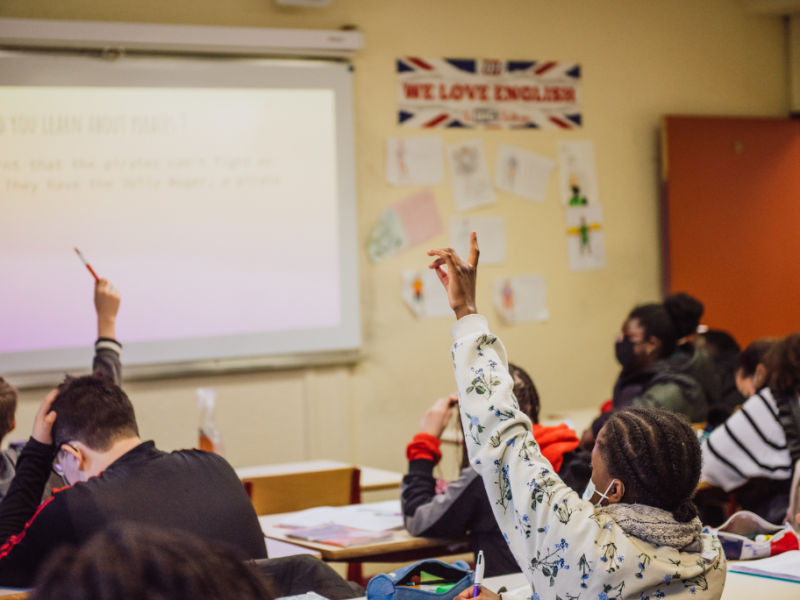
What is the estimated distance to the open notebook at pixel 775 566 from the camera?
184 centimetres

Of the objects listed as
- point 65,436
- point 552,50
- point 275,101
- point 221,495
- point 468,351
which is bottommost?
point 221,495

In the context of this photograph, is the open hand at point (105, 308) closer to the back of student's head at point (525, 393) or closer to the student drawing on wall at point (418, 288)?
the back of student's head at point (525, 393)

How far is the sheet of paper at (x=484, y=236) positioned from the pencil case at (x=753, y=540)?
256cm

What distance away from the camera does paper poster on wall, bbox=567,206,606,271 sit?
4.75 meters

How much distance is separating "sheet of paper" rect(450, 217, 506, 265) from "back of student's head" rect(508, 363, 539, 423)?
7.23ft

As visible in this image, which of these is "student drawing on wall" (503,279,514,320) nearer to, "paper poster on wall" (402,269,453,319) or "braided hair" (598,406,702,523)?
"paper poster on wall" (402,269,453,319)

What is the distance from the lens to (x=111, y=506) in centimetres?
174

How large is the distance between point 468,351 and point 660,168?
3945mm

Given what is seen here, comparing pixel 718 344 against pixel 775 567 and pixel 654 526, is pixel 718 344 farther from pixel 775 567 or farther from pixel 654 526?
pixel 654 526

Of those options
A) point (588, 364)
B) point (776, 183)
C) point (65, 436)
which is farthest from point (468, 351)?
point (776, 183)

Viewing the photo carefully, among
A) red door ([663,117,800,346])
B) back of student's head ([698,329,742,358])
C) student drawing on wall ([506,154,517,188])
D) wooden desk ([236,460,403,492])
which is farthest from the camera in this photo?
red door ([663,117,800,346])

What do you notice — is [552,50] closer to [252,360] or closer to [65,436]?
[252,360]

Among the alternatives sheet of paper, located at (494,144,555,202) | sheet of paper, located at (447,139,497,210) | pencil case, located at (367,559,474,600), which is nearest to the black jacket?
pencil case, located at (367,559,474,600)

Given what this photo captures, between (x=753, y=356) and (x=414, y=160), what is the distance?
77.3 inches
